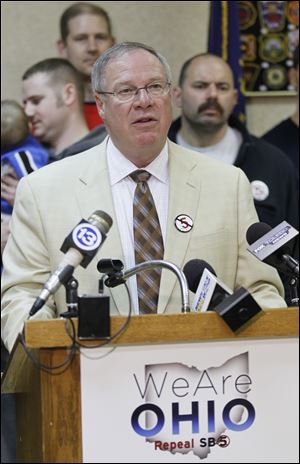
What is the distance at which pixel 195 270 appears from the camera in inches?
131

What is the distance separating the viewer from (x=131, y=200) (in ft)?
13.0

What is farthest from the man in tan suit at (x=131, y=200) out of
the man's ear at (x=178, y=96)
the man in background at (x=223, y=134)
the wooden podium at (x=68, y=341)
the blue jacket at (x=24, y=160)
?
the man's ear at (x=178, y=96)

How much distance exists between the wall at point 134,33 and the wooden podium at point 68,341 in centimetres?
463

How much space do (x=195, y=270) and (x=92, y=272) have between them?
1.87ft

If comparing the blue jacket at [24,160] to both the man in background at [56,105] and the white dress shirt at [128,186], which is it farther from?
the white dress shirt at [128,186]

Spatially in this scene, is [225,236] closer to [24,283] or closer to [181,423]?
[24,283]

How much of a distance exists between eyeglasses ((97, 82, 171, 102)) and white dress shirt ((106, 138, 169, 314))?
0.21 meters

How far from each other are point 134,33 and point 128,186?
3.69m

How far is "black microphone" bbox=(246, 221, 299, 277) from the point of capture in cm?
308

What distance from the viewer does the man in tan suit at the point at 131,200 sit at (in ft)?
12.5

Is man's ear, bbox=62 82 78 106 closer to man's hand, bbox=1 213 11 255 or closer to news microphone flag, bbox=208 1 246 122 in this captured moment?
man's hand, bbox=1 213 11 255

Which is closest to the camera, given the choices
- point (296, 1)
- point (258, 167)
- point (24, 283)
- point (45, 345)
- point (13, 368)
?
point (45, 345)

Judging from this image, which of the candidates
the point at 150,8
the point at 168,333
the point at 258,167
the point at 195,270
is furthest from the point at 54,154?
the point at 168,333

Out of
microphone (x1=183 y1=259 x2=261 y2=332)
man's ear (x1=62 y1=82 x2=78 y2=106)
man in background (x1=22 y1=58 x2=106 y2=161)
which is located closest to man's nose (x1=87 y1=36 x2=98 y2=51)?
man in background (x1=22 y1=58 x2=106 y2=161)
